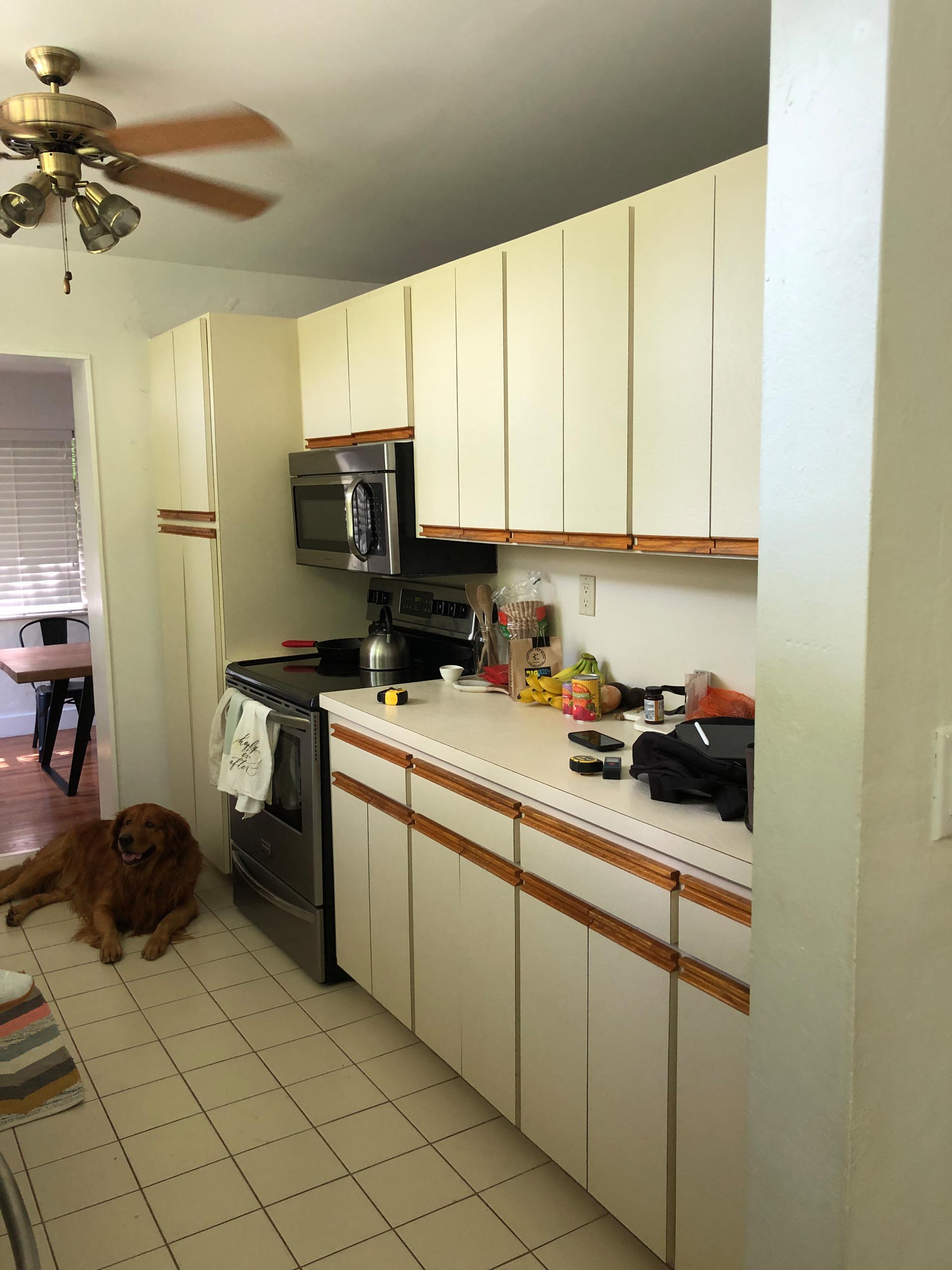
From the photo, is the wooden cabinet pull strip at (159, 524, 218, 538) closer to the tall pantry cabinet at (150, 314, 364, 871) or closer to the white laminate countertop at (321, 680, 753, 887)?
the tall pantry cabinet at (150, 314, 364, 871)

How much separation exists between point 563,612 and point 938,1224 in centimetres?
205

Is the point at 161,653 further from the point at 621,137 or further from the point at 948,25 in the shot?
the point at 948,25

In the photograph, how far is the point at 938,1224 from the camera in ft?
3.82

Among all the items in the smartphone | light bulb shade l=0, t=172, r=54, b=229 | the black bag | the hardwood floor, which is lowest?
the hardwood floor

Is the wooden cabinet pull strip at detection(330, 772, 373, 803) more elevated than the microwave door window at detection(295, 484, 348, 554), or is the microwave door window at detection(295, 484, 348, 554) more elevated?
the microwave door window at detection(295, 484, 348, 554)

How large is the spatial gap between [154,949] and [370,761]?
1.17m

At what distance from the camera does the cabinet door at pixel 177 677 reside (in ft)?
13.1

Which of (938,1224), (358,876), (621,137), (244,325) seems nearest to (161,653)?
(244,325)

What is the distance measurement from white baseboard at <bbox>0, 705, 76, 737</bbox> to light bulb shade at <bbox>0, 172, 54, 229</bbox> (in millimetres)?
5114

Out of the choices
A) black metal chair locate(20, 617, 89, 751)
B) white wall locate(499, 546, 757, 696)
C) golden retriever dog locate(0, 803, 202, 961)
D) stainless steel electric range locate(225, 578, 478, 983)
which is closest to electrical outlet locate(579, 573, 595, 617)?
white wall locate(499, 546, 757, 696)

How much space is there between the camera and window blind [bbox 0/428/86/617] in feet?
22.5

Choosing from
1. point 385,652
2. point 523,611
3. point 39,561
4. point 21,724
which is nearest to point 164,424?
point 385,652

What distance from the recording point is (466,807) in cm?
230

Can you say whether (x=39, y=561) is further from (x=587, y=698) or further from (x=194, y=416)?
(x=587, y=698)
